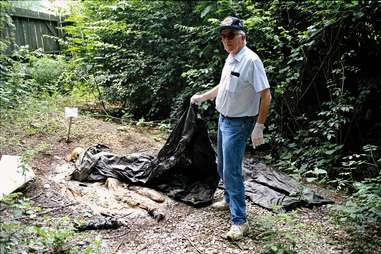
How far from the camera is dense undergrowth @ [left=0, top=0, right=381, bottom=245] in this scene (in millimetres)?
4250

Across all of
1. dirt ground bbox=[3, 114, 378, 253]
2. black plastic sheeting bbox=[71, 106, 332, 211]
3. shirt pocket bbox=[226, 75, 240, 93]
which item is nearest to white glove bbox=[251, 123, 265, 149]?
shirt pocket bbox=[226, 75, 240, 93]

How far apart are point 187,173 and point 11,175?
1674mm

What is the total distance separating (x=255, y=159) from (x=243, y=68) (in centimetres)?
248

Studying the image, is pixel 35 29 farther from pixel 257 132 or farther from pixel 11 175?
pixel 257 132

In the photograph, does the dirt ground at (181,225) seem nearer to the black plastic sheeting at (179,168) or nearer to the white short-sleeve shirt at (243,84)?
the black plastic sheeting at (179,168)

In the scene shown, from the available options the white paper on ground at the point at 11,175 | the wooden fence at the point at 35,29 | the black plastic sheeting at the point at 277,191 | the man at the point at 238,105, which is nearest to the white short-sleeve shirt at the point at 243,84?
the man at the point at 238,105

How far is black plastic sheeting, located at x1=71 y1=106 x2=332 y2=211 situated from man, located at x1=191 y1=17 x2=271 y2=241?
55cm

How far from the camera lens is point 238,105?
273 centimetres

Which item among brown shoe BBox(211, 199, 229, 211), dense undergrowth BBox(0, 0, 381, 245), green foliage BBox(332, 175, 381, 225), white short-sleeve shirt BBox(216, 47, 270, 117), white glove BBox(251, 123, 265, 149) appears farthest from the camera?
dense undergrowth BBox(0, 0, 381, 245)

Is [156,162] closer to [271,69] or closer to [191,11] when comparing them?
[271,69]

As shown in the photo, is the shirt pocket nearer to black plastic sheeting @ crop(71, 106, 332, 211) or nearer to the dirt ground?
black plastic sheeting @ crop(71, 106, 332, 211)

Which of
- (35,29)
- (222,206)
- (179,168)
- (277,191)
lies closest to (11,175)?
(179,168)

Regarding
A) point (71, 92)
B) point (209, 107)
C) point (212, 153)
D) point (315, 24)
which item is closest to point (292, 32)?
point (315, 24)

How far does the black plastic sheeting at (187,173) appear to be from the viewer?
3.44m
